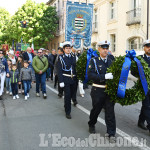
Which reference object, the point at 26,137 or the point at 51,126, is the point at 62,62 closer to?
the point at 51,126

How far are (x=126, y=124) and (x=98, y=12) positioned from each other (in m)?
20.7

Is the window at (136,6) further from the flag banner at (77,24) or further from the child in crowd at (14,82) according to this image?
the child in crowd at (14,82)

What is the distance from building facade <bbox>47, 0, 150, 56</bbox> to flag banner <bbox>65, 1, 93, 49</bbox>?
9.57ft

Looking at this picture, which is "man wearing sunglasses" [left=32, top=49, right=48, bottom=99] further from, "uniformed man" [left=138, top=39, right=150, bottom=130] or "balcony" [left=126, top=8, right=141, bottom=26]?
"balcony" [left=126, top=8, right=141, bottom=26]

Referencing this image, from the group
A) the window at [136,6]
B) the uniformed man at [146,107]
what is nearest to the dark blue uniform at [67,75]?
the uniformed man at [146,107]

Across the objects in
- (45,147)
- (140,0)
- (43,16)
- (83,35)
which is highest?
(43,16)

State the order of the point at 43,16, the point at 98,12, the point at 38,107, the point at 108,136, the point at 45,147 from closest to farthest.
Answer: the point at 45,147 < the point at 108,136 < the point at 38,107 < the point at 98,12 < the point at 43,16

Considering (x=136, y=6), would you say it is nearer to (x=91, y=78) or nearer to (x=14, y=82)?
(x=14, y=82)

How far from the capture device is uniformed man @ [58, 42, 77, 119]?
587 cm

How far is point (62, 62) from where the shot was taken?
6.00 m

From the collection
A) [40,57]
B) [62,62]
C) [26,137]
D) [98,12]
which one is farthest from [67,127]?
[98,12]

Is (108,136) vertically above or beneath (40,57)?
beneath

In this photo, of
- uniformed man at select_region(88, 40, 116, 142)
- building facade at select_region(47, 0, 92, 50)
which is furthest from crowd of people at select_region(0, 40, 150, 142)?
building facade at select_region(47, 0, 92, 50)

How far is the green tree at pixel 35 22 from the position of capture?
1411 inches
